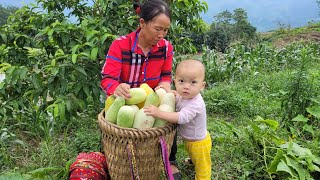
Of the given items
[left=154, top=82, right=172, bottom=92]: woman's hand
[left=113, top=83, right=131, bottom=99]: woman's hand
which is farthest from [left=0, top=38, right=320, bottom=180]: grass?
[left=113, top=83, right=131, bottom=99]: woman's hand

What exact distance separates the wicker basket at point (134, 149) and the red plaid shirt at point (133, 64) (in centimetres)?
34

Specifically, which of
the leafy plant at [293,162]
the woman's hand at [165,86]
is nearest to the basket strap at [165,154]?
the woman's hand at [165,86]

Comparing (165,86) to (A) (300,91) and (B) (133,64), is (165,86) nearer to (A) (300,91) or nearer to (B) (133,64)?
(B) (133,64)

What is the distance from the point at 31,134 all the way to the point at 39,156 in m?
0.63

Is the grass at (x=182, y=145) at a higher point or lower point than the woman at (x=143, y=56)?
lower

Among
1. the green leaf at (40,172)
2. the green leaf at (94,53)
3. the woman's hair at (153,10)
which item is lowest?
the green leaf at (40,172)

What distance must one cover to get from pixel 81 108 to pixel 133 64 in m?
0.71

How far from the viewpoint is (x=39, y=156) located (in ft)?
9.89

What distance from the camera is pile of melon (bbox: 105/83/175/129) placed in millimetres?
2076

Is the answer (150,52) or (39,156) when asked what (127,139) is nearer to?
(150,52)

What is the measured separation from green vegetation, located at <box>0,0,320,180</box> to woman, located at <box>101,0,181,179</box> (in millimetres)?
316

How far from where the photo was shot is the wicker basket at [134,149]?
2.02 meters

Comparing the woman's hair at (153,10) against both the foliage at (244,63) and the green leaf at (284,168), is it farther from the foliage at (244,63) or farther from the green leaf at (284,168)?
the foliage at (244,63)

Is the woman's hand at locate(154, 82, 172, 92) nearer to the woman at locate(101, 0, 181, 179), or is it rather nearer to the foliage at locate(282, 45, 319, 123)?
the woman at locate(101, 0, 181, 179)
